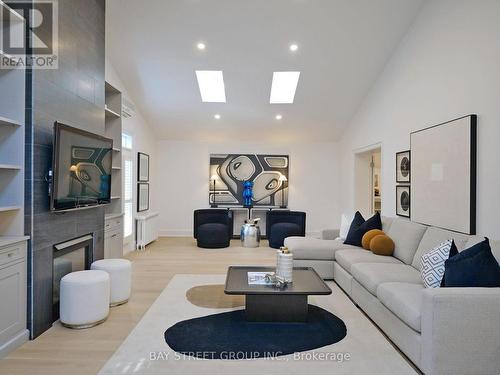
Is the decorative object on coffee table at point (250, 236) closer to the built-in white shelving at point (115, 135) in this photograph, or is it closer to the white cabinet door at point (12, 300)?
the built-in white shelving at point (115, 135)

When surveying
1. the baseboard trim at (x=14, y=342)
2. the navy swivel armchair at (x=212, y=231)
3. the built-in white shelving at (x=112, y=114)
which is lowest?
the baseboard trim at (x=14, y=342)

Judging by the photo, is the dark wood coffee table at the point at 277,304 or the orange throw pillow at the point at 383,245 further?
the orange throw pillow at the point at 383,245

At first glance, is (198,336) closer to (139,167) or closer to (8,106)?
(8,106)

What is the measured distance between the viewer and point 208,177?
337 inches

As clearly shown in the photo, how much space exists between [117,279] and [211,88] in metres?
4.68

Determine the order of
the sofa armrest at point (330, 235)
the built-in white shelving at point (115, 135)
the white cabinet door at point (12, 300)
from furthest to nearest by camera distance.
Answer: the sofa armrest at point (330, 235), the built-in white shelving at point (115, 135), the white cabinet door at point (12, 300)

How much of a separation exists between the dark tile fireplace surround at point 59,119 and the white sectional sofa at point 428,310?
10.2 feet

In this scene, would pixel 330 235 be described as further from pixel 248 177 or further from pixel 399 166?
pixel 248 177

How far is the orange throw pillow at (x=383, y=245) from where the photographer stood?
4336 mm

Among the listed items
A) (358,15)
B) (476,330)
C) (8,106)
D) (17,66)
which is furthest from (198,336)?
(358,15)

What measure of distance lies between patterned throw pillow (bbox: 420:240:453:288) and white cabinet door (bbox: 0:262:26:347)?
135 inches

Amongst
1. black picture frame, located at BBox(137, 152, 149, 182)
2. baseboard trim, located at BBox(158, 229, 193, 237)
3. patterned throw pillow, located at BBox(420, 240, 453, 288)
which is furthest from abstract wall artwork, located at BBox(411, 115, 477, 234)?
baseboard trim, located at BBox(158, 229, 193, 237)

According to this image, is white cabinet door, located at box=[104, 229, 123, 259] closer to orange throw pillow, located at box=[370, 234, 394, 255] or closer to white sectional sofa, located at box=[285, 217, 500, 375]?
white sectional sofa, located at box=[285, 217, 500, 375]

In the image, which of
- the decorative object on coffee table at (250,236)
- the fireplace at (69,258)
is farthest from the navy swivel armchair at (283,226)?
the fireplace at (69,258)
